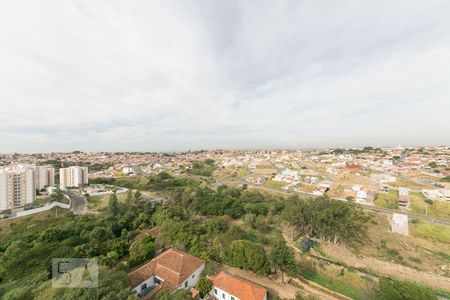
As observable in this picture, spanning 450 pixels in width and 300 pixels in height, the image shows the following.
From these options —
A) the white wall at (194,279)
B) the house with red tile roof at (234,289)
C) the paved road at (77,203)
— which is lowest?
the paved road at (77,203)

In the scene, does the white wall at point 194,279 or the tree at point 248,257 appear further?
the tree at point 248,257

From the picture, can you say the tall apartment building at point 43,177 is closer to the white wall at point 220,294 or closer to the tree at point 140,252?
the tree at point 140,252

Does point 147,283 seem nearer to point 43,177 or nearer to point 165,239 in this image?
point 165,239

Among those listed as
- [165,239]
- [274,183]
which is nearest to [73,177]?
[165,239]

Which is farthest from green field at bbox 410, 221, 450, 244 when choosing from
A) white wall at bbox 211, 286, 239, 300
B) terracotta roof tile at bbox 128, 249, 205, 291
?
terracotta roof tile at bbox 128, 249, 205, 291

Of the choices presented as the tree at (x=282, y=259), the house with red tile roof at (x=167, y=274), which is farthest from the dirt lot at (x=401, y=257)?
the house with red tile roof at (x=167, y=274)

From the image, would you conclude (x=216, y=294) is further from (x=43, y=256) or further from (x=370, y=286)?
(x=43, y=256)

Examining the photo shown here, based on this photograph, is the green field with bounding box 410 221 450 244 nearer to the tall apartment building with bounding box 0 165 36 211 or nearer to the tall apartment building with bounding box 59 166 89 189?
the tall apartment building with bounding box 0 165 36 211
